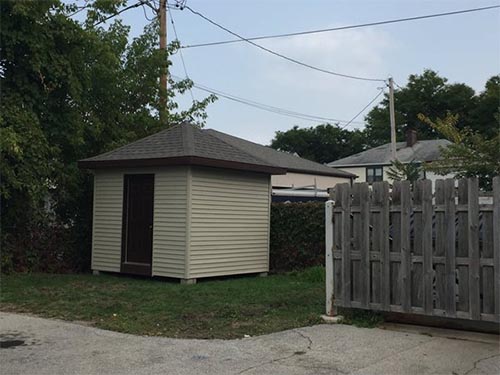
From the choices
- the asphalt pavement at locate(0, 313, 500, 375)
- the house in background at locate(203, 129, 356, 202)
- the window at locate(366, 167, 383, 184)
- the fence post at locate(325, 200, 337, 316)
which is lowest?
the asphalt pavement at locate(0, 313, 500, 375)

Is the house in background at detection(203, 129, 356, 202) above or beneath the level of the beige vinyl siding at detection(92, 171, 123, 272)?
above

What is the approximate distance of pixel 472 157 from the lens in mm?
11203

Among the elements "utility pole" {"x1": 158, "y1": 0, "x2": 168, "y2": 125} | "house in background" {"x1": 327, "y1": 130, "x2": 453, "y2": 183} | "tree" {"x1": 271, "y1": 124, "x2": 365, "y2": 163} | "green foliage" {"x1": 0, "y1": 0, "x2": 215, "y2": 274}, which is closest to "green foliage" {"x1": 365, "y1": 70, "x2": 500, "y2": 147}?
"tree" {"x1": 271, "y1": 124, "x2": 365, "y2": 163}

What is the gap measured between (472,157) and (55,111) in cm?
935

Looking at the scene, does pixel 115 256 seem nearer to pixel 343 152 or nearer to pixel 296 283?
pixel 296 283

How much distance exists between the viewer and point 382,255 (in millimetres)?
7027

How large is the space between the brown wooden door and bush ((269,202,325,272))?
3062mm

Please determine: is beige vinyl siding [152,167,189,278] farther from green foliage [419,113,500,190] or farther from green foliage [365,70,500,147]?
green foliage [365,70,500,147]

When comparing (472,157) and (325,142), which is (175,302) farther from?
(325,142)

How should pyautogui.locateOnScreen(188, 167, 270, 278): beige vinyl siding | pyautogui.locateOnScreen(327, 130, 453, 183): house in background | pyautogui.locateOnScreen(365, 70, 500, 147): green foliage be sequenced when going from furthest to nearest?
pyautogui.locateOnScreen(365, 70, 500, 147): green foliage < pyautogui.locateOnScreen(327, 130, 453, 183): house in background < pyautogui.locateOnScreen(188, 167, 270, 278): beige vinyl siding

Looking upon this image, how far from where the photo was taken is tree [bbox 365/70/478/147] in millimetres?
49219

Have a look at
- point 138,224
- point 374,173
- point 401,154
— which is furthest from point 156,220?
point 374,173

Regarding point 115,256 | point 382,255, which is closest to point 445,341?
point 382,255

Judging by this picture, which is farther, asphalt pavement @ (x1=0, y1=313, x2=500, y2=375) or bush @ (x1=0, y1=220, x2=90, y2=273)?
bush @ (x1=0, y1=220, x2=90, y2=273)
